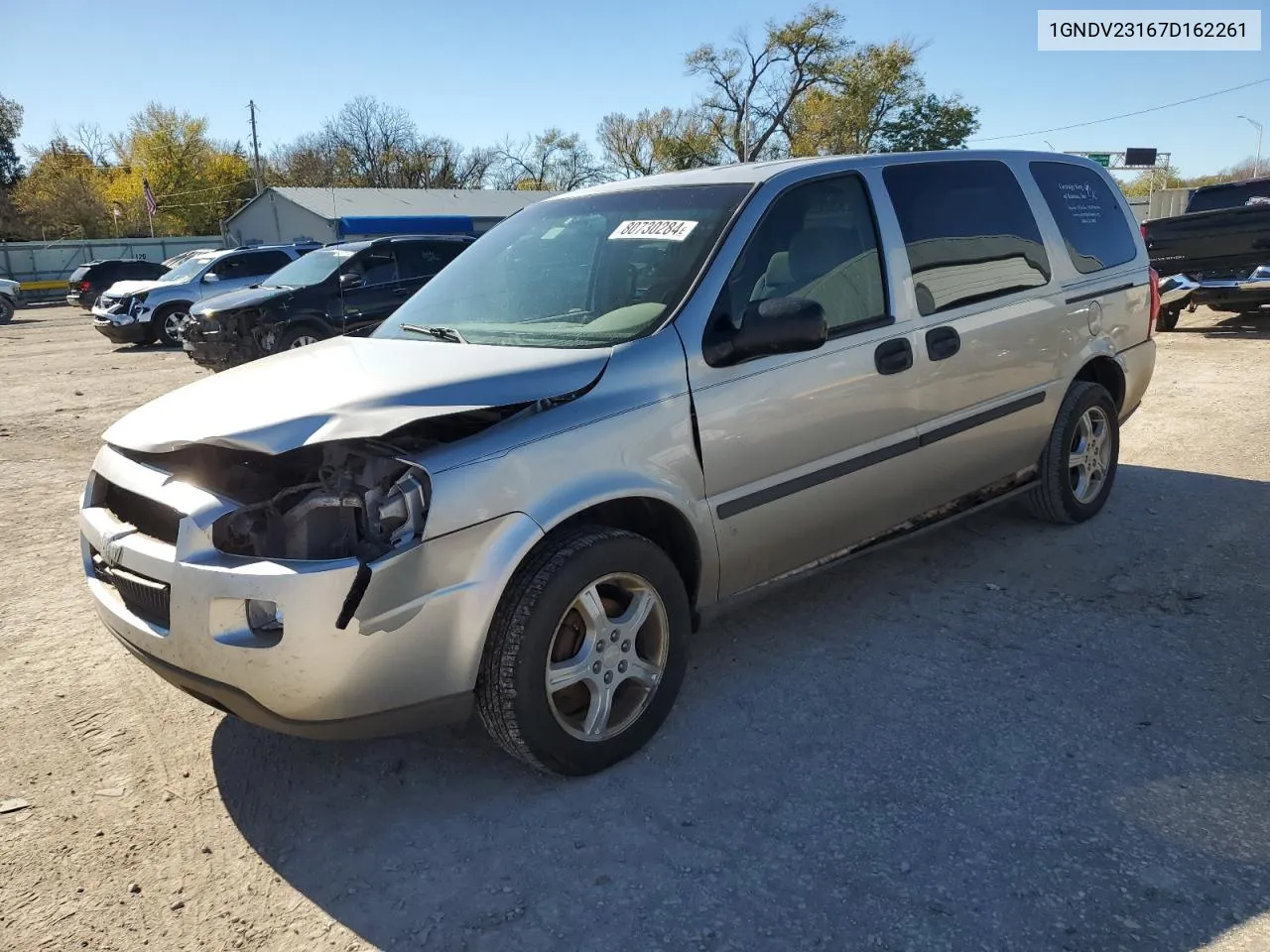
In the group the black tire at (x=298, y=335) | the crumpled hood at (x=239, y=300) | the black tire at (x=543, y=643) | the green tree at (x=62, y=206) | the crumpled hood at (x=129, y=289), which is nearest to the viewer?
the black tire at (x=543, y=643)

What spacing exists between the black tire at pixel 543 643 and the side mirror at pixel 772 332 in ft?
2.32

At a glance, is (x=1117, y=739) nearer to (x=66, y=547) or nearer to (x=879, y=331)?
(x=879, y=331)

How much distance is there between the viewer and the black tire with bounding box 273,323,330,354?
12102 mm

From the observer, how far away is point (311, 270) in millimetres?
12898

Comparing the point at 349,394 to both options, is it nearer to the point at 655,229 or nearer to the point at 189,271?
the point at 655,229

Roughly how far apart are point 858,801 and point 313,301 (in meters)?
11.1

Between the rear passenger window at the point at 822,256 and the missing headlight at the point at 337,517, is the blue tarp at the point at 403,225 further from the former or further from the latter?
the missing headlight at the point at 337,517

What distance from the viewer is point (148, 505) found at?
9.48 feet

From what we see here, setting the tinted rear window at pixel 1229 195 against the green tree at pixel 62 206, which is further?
the green tree at pixel 62 206

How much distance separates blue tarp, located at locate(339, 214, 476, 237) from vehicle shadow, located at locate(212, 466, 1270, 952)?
36268mm

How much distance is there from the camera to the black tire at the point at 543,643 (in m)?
2.74

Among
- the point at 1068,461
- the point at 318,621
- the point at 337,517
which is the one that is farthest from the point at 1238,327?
the point at 318,621

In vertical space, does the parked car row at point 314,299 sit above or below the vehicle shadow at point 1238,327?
above

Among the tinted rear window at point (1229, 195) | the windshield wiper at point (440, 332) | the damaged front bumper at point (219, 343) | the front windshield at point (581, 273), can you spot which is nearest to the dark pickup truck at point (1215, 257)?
the tinted rear window at point (1229, 195)
